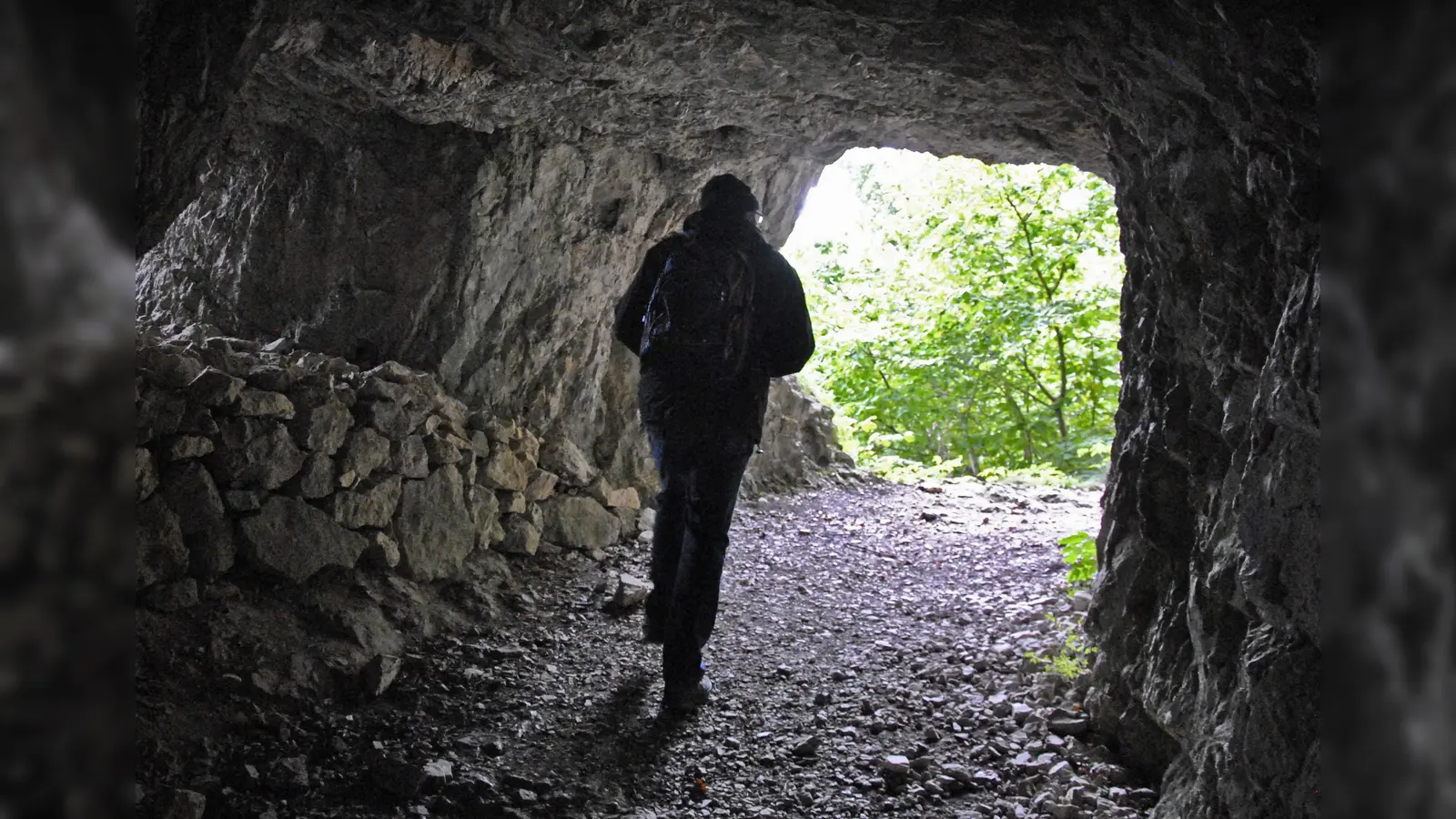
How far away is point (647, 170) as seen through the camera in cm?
605

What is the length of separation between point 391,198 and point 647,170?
1.68 metres

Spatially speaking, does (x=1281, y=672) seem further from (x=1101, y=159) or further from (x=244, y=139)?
(x=244, y=139)

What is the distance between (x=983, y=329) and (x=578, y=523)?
833cm

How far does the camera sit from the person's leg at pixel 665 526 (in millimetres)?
4023

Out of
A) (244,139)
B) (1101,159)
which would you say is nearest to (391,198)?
(244,139)

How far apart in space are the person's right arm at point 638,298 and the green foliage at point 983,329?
6797 millimetres

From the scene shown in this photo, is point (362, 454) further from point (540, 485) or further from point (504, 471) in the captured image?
point (540, 485)

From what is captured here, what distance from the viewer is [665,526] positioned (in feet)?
13.6

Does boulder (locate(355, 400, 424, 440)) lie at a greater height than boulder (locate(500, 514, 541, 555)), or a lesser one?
greater

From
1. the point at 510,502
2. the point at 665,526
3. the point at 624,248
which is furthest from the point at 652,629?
the point at 624,248

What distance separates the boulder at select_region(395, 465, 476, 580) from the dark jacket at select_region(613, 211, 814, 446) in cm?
132

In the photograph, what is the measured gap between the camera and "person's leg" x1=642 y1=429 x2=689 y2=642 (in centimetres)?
402

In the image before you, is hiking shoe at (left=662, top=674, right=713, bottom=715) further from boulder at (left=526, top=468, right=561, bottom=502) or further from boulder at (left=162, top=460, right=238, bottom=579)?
boulder at (left=526, top=468, right=561, bottom=502)

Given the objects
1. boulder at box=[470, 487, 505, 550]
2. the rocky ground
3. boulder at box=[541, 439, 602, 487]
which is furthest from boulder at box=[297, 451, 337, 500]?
boulder at box=[541, 439, 602, 487]
